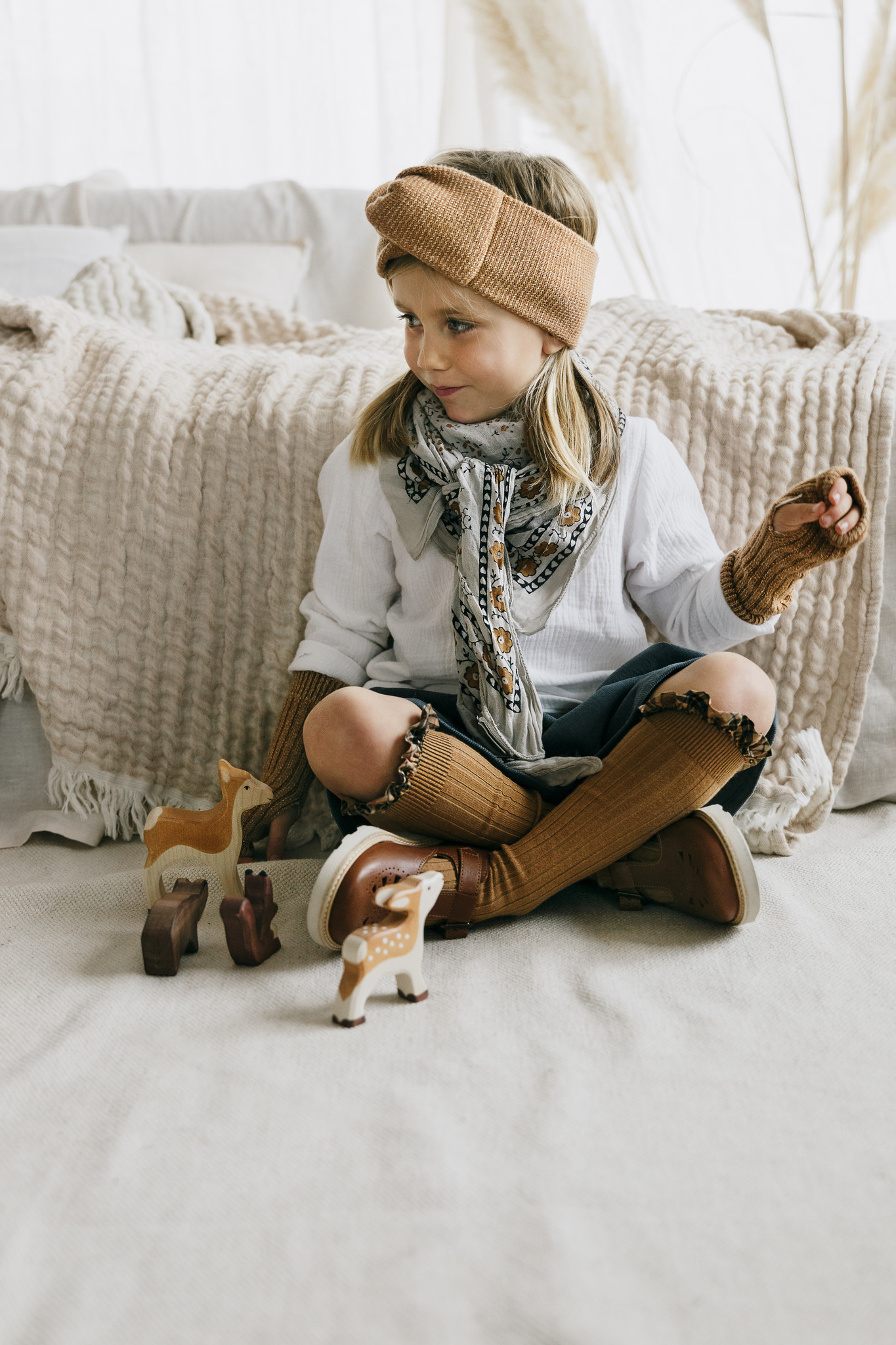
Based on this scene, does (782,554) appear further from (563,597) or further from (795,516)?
(563,597)

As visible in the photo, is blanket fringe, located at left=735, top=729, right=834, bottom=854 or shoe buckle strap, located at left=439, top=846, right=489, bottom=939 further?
blanket fringe, located at left=735, top=729, right=834, bottom=854

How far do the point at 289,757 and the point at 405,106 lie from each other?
157 cm

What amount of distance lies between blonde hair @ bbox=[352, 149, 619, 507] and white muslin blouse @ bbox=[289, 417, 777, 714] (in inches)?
1.3

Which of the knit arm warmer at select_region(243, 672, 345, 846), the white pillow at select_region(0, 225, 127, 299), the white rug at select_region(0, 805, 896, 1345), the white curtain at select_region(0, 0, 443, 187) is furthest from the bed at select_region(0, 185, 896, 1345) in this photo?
the white curtain at select_region(0, 0, 443, 187)

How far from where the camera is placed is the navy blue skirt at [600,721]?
0.84m

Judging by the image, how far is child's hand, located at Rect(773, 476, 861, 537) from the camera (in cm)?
80

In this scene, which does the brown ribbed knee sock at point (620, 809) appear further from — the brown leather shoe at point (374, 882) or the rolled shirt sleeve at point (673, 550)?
the rolled shirt sleeve at point (673, 550)

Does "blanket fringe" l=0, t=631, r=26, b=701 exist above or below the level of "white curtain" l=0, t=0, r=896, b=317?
below

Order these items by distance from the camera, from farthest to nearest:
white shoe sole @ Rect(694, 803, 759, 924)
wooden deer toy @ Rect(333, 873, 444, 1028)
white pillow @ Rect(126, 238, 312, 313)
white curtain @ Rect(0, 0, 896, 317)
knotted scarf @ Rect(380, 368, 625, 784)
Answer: white curtain @ Rect(0, 0, 896, 317), white pillow @ Rect(126, 238, 312, 313), knotted scarf @ Rect(380, 368, 625, 784), white shoe sole @ Rect(694, 803, 759, 924), wooden deer toy @ Rect(333, 873, 444, 1028)

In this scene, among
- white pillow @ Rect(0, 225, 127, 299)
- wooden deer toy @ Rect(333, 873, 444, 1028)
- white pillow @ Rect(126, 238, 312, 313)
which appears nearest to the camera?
wooden deer toy @ Rect(333, 873, 444, 1028)

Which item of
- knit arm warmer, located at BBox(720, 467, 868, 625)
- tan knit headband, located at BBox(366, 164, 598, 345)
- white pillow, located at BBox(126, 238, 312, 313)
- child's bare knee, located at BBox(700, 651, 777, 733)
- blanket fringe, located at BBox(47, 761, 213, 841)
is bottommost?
blanket fringe, located at BBox(47, 761, 213, 841)

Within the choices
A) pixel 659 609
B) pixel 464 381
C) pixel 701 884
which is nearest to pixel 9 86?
pixel 464 381

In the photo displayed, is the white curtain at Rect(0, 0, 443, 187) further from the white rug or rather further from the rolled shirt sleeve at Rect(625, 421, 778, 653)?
the white rug

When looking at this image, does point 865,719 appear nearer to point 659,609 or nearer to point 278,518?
point 659,609
